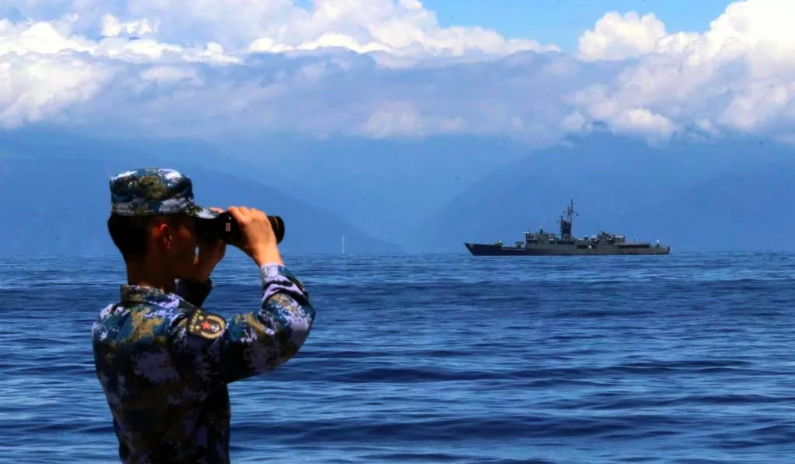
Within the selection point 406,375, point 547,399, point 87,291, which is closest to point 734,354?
point 406,375

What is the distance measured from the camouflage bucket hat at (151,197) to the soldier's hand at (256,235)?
164 mm

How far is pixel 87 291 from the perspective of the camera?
7544 cm

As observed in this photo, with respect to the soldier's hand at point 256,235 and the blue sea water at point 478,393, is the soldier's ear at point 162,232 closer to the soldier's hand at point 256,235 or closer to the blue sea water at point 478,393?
the soldier's hand at point 256,235

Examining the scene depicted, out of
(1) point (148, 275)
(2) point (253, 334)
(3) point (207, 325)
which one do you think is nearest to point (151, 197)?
(1) point (148, 275)

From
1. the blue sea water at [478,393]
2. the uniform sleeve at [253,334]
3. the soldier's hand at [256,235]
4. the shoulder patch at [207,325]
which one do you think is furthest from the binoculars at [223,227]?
the blue sea water at [478,393]

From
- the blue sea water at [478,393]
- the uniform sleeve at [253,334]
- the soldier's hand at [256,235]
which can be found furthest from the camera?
the blue sea water at [478,393]

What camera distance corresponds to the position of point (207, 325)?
4637mm

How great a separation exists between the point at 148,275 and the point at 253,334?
551mm

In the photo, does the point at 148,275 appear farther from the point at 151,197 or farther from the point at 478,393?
the point at 478,393

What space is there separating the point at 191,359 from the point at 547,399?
655 inches

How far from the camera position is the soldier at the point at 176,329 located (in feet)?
15.2

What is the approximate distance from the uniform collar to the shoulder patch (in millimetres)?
207

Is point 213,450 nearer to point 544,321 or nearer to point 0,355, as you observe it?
point 0,355

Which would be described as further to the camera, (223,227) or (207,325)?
(223,227)
